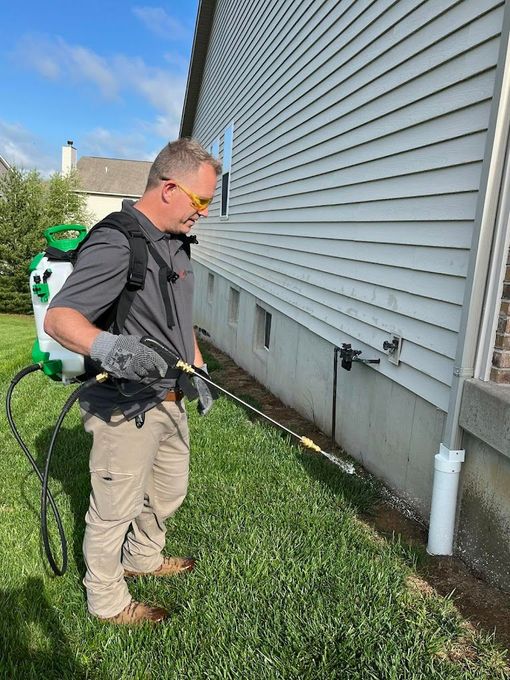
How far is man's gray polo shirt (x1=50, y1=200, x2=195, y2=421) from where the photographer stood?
2.05m

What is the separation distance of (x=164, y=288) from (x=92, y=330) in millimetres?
393

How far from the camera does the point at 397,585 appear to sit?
2.62m

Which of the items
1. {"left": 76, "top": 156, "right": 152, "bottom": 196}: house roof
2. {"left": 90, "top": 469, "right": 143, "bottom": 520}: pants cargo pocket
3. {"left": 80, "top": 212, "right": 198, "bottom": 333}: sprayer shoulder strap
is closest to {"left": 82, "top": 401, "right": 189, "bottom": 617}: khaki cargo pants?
{"left": 90, "top": 469, "right": 143, "bottom": 520}: pants cargo pocket

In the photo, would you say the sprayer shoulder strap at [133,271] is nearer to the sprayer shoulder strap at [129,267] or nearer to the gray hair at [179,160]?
the sprayer shoulder strap at [129,267]

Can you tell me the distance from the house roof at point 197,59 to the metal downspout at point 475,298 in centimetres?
1135

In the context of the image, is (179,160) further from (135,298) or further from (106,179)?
(106,179)

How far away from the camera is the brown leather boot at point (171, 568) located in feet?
9.18

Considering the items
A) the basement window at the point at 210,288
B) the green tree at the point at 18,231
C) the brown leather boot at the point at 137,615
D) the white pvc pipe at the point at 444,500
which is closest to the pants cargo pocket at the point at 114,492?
the brown leather boot at the point at 137,615

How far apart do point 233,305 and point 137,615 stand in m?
7.57

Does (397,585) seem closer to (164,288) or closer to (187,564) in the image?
(187,564)

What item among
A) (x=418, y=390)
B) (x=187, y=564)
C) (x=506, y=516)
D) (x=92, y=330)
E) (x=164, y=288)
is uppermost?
(x=164, y=288)

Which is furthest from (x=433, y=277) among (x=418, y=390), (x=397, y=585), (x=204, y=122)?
(x=204, y=122)

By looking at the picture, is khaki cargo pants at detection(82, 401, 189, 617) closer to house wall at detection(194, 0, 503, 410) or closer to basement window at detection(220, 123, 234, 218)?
house wall at detection(194, 0, 503, 410)

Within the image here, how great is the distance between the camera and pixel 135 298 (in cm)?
226
